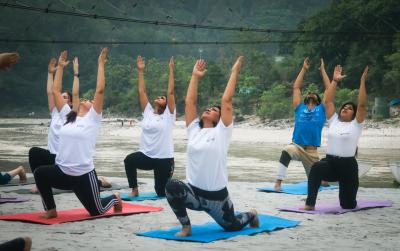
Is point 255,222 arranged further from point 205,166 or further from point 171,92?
point 171,92

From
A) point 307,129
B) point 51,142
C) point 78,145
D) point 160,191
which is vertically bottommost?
point 160,191

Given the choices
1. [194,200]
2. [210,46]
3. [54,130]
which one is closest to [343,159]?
[194,200]

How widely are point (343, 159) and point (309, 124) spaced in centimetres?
240

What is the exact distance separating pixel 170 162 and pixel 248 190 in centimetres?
230

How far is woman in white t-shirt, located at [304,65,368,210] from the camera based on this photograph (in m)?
9.61

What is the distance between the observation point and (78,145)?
28.2ft

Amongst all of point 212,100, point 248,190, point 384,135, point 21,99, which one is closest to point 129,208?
point 248,190

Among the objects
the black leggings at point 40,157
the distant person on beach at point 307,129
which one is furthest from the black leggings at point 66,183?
the distant person on beach at point 307,129

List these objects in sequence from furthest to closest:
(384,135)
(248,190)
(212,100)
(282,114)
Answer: (212,100) → (282,114) → (384,135) → (248,190)

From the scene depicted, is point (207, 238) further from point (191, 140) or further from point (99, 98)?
point (99, 98)

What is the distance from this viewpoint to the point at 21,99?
120562mm

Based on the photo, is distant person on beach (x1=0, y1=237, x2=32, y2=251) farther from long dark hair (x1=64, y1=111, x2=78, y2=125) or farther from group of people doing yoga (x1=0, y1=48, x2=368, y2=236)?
long dark hair (x1=64, y1=111, x2=78, y2=125)

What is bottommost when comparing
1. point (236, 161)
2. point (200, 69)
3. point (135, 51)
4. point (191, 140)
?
point (236, 161)

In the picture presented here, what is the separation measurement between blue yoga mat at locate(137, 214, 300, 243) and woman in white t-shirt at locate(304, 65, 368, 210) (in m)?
1.04
